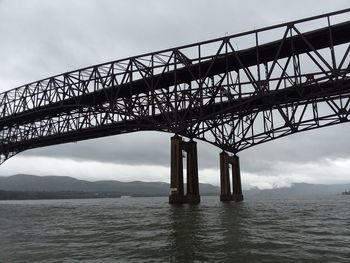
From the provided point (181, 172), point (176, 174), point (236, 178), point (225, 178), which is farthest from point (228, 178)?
point (176, 174)

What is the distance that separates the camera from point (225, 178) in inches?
2200

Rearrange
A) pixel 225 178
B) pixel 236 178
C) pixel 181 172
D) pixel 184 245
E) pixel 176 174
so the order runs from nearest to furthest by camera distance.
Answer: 1. pixel 184 245
2. pixel 176 174
3. pixel 181 172
4. pixel 225 178
5. pixel 236 178

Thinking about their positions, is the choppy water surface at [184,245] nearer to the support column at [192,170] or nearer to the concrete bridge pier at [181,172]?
the concrete bridge pier at [181,172]

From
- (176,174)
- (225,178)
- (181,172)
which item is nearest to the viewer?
(176,174)

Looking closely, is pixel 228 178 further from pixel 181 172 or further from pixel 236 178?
Result: pixel 181 172

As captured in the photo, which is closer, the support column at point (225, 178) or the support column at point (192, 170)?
the support column at point (192, 170)

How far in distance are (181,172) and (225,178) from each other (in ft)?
48.4

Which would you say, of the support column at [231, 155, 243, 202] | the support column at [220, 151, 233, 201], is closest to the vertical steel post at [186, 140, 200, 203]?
the support column at [220, 151, 233, 201]

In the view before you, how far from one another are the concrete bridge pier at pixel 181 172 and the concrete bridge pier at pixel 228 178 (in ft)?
32.0

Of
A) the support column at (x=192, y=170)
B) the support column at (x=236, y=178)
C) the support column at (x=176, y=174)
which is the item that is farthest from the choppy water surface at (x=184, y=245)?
the support column at (x=236, y=178)

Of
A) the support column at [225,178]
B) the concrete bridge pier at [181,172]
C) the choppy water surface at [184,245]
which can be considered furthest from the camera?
the support column at [225,178]

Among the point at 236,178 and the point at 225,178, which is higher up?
the point at 236,178

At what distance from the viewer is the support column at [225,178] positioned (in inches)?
2202

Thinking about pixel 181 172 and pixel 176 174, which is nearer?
pixel 176 174
